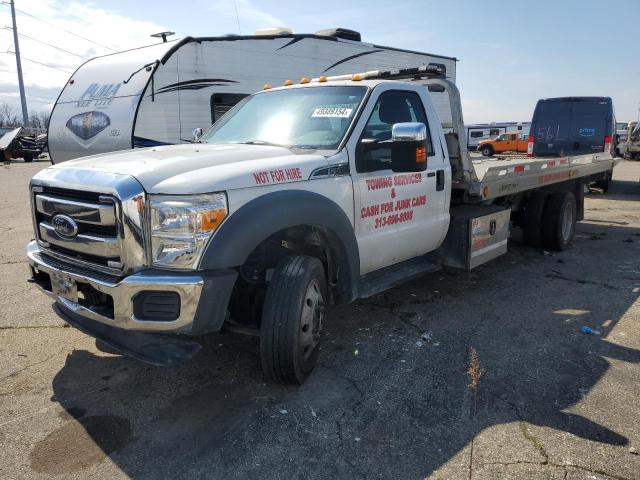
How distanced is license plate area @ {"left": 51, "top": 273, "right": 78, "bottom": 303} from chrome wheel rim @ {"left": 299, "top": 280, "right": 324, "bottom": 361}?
4.62 feet

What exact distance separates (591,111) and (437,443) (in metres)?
11.6

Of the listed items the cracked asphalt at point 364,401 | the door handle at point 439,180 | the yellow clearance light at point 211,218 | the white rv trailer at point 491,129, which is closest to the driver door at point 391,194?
the door handle at point 439,180

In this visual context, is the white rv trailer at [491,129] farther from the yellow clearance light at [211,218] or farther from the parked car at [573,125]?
the yellow clearance light at [211,218]

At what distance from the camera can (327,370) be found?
148 inches

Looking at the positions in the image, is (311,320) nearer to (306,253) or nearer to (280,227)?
(306,253)

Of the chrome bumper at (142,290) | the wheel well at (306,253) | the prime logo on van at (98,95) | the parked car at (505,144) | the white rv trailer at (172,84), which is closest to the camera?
the chrome bumper at (142,290)

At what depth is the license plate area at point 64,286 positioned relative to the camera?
3.21 m

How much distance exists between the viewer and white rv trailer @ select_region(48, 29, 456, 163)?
8.91m

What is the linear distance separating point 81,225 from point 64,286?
0.43 m

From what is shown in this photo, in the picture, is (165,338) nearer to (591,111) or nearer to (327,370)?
(327,370)

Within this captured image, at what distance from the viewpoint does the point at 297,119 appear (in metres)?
4.16

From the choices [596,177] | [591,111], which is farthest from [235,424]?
[591,111]

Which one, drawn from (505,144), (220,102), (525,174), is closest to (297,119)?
(525,174)

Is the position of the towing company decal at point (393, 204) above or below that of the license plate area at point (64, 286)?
above
